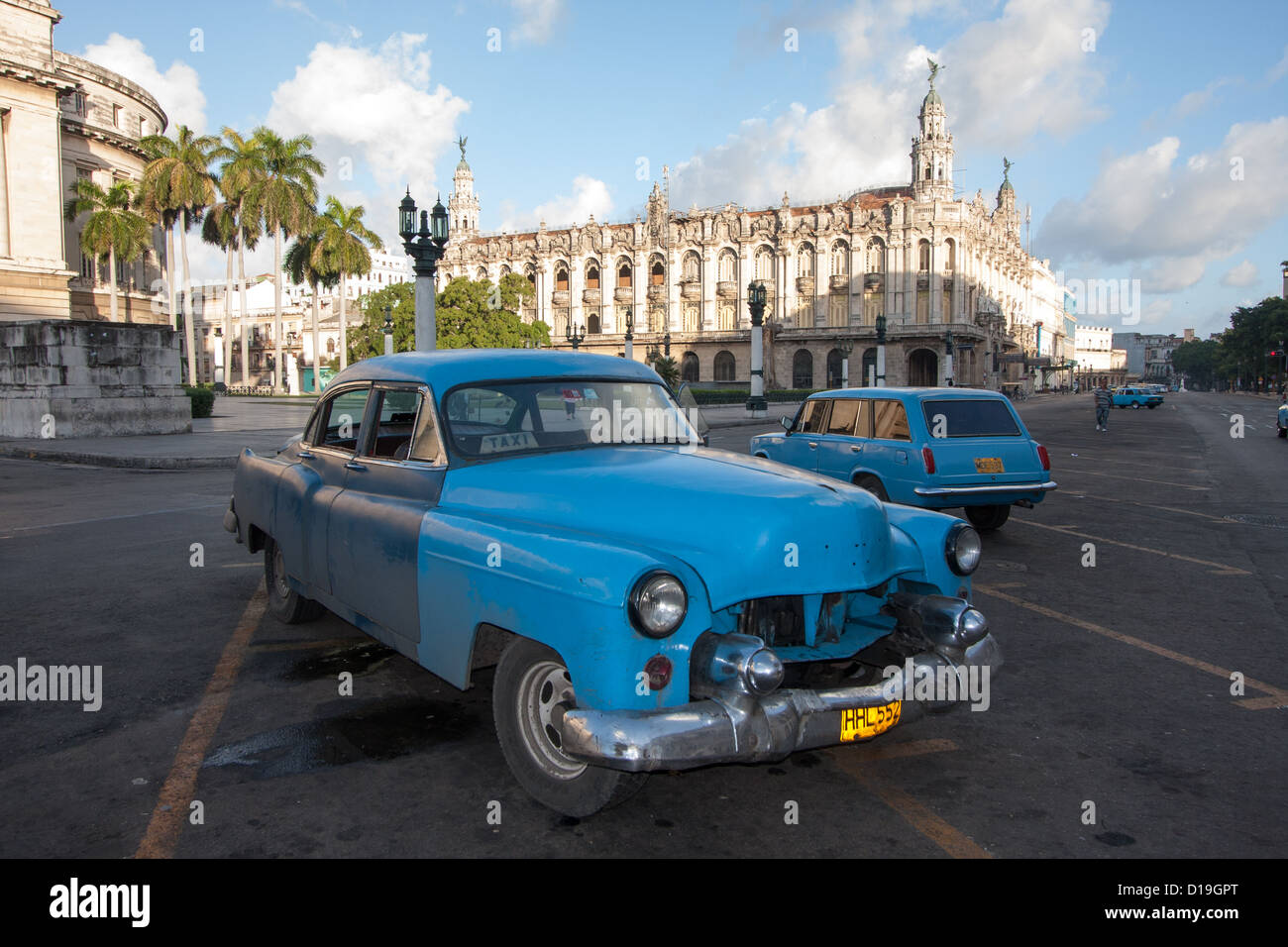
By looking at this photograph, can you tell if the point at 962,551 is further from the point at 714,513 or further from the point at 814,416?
the point at 814,416

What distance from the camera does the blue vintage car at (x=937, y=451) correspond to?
9.73 metres

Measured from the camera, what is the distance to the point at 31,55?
3944cm

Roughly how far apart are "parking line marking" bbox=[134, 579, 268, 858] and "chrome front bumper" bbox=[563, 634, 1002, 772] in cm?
162

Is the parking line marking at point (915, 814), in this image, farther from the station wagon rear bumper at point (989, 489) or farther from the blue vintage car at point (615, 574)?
the station wagon rear bumper at point (989, 489)

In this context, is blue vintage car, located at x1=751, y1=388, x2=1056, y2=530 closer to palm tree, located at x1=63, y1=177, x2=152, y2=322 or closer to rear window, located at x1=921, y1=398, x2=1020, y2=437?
rear window, located at x1=921, y1=398, x2=1020, y2=437

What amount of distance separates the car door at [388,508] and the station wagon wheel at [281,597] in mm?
1328

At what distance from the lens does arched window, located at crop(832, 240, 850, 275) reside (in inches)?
3164

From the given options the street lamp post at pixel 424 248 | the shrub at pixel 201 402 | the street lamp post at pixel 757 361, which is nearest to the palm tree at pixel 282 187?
the shrub at pixel 201 402

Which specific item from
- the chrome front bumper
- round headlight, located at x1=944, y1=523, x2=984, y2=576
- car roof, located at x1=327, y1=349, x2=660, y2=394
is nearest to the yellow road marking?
round headlight, located at x1=944, y1=523, x2=984, y2=576

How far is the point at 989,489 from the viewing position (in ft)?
32.2

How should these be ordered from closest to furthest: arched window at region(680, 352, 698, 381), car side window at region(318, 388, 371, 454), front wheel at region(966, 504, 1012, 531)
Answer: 1. car side window at region(318, 388, 371, 454)
2. front wheel at region(966, 504, 1012, 531)
3. arched window at region(680, 352, 698, 381)

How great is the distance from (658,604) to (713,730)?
1.58 feet

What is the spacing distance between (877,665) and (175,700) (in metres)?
3.74
